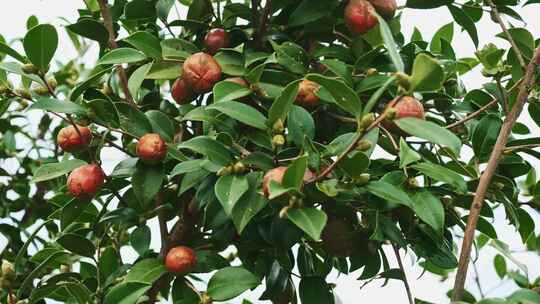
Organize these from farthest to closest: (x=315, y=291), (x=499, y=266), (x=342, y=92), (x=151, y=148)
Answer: (x=499, y=266) < (x=315, y=291) < (x=151, y=148) < (x=342, y=92)

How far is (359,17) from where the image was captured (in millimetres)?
1339

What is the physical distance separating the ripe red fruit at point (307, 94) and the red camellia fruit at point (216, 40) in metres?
0.19

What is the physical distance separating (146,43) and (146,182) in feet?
0.74

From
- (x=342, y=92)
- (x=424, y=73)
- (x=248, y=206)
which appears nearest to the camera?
(x=424, y=73)

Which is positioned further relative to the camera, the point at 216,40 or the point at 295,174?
the point at 216,40

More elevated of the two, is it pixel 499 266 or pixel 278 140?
pixel 278 140

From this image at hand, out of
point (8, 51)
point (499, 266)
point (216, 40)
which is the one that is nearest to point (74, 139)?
point (8, 51)

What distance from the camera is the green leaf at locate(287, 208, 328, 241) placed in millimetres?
1037

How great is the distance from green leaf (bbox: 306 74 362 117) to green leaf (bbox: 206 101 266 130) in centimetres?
16

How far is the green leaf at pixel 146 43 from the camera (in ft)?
4.38

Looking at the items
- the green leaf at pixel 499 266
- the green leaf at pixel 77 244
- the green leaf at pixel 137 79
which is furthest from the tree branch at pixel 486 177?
the green leaf at pixel 499 266

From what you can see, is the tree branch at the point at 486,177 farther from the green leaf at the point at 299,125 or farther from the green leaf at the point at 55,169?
the green leaf at the point at 55,169

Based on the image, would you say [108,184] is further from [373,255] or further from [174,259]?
[373,255]

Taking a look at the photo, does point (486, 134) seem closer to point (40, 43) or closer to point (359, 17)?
point (359, 17)
